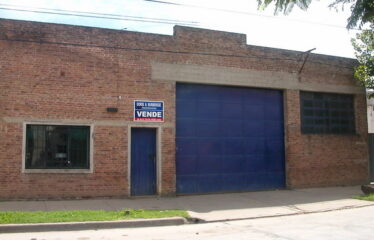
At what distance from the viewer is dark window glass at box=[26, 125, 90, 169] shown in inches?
505

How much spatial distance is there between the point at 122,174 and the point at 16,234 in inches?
203

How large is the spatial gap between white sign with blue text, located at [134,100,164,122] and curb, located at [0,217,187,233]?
15.7 ft

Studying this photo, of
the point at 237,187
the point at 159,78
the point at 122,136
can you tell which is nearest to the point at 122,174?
the point at 122,136

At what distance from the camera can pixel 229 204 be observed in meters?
12.9

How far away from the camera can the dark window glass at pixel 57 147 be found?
1284cm

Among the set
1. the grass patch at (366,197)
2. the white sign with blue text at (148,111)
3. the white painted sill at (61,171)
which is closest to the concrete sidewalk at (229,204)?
the grass patch at (366,197)

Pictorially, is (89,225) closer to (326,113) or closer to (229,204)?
(229,204)

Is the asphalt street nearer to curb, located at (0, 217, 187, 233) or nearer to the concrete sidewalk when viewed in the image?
curb, located at (0, 217, 187, 233)

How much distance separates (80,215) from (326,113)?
12068 mm

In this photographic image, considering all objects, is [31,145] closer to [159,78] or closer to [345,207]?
[159,78]

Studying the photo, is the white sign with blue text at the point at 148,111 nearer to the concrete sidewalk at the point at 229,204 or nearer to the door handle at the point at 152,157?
the door handle at the point at 152,157

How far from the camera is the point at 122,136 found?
1375 centimetres

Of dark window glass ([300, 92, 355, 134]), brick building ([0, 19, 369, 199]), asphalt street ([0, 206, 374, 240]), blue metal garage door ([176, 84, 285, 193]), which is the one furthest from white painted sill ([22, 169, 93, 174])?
dark window glass ([300, 92, 355, 134])

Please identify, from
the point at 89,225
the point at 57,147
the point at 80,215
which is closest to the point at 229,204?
the point at 80,215
